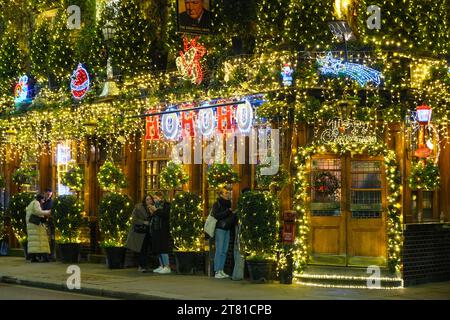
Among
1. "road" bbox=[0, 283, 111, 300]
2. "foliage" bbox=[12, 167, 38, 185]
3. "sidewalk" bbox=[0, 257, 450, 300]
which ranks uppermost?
"foliage" bbox=[12, 167, 38, 185]

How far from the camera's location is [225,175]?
60.8ft

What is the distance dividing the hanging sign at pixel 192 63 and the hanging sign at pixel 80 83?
12.0 feet

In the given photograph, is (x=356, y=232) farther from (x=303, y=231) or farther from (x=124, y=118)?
(x=124, y=118)

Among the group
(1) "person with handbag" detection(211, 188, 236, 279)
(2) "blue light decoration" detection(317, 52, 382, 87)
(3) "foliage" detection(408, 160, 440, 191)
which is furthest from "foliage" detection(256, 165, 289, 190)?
(3) "foliage" detection(408, 160, 440, 191)

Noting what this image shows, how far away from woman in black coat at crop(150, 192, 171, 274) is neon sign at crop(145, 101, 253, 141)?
66.0 inches

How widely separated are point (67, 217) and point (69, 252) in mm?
1008

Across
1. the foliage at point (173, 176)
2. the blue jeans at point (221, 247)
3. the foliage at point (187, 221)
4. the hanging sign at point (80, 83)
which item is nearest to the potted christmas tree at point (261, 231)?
the blue jeans at point (221, 247)

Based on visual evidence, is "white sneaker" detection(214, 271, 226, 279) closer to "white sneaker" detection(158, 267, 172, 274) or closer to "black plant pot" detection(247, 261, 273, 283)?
"black plant pot" detection(247, 261, 273, 283)

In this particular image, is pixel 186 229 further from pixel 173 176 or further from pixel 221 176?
pixel 221 176

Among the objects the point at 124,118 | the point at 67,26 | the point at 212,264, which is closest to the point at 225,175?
the point at 212,264

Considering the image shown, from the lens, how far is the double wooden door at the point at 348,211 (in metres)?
17.2

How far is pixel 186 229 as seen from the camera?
1922cm

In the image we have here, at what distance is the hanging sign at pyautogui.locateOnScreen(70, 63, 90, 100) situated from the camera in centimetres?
2252
